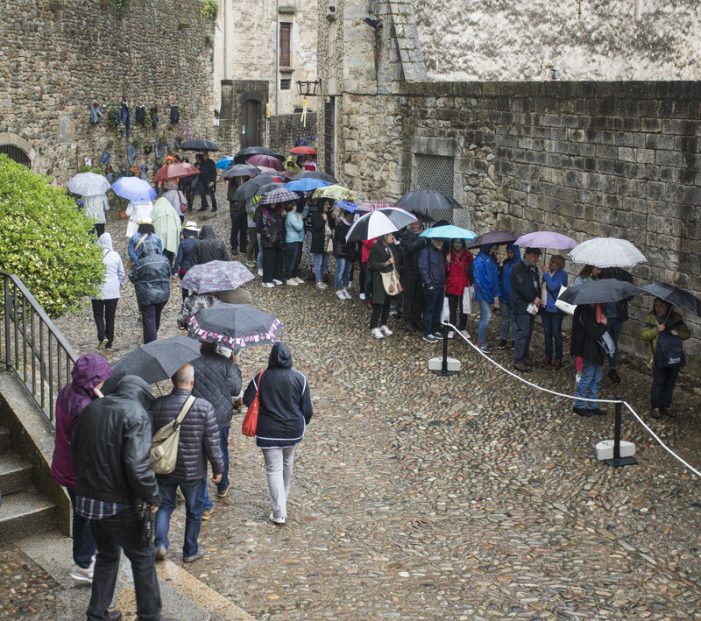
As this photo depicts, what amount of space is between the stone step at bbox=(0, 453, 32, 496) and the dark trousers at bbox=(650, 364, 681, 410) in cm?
605

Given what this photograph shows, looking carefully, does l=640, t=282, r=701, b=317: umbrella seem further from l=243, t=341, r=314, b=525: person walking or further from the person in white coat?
the person in white coat

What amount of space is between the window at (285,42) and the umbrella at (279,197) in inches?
1171

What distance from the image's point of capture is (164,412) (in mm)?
6598

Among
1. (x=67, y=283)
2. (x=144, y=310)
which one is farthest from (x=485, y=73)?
(x=67, y=283)

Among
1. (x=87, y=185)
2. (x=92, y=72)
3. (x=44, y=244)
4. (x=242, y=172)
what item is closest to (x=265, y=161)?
(x=242, y=172)

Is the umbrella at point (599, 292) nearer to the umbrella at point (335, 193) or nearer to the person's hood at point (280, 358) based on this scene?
the person's hood at point (280, 358)

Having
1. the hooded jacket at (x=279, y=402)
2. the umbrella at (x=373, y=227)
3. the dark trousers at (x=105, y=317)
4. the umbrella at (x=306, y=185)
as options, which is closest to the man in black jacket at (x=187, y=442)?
the hooded jacket at (x=279, y=402)

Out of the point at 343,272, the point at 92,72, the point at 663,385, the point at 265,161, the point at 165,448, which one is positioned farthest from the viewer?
the point at 92,72

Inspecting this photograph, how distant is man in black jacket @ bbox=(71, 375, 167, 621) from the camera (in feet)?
18.4

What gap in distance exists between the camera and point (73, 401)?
19.9 ft

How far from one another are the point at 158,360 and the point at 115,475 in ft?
4.12

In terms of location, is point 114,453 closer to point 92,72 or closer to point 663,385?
point 663,385

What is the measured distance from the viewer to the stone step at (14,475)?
7277 millimetres

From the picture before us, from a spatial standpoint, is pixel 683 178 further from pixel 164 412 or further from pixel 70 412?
pixel 70 412
